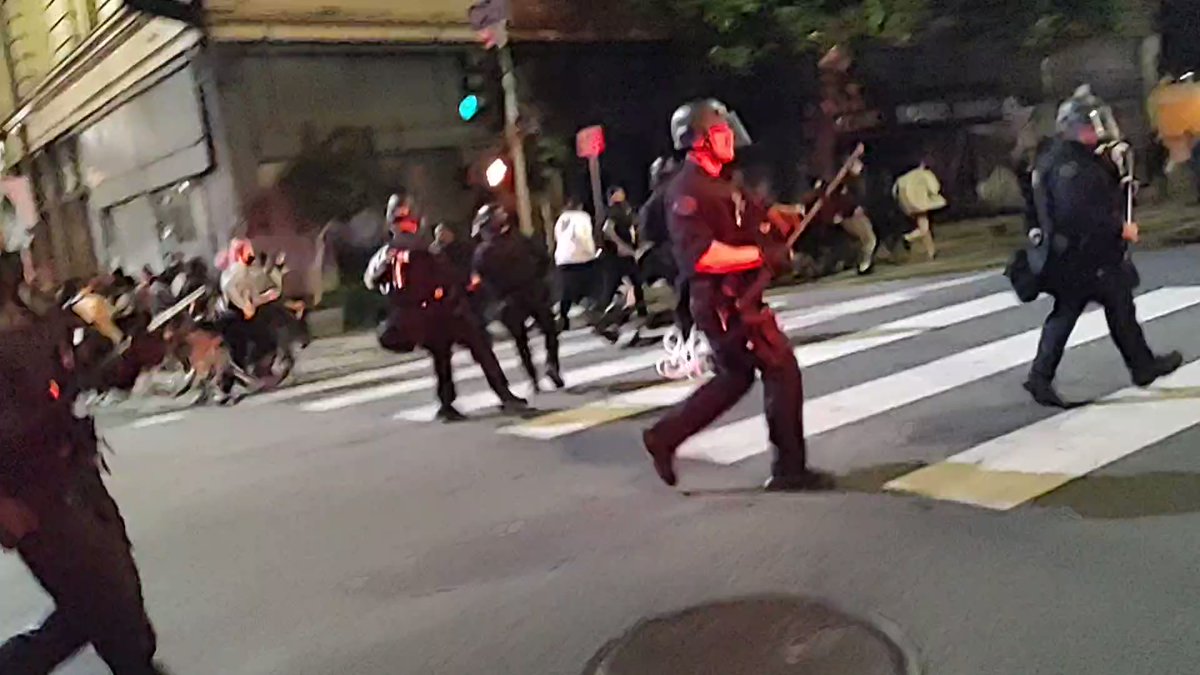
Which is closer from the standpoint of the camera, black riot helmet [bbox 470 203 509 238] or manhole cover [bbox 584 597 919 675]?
manhole cover [bbox 584 597 919 675]

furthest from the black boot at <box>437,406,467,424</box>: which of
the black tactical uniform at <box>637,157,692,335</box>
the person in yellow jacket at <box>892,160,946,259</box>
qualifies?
the person in yellow jacket at <box>892,160,946,259</box>

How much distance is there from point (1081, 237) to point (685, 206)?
270cm

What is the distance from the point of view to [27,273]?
4309 millimetres

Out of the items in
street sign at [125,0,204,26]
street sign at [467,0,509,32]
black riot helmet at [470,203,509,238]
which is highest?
street sign at [125,0,204,26]

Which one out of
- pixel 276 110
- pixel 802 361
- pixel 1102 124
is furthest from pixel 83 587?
→ pixel 276 110

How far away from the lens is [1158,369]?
7863mm

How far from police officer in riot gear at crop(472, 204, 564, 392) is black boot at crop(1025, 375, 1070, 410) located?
4.58 m

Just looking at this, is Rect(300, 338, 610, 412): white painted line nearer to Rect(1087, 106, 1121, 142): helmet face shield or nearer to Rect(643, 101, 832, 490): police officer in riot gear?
Rect(643, 101, 832, 490): police officer in riot gear

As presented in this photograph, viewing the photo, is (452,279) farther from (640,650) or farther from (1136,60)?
(1136,60)

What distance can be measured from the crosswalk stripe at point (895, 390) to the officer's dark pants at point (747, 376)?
86 centimetres

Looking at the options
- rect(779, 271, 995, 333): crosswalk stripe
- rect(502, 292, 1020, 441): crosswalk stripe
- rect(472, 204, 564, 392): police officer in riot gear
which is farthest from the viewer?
rect(779, 271, 995, 333): crosswalk stripe

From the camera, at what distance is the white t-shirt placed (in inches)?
547

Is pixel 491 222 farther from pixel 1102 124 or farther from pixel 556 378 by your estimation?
pixel 1102 124

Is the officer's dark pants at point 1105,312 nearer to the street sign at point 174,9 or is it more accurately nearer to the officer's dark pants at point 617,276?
the officer's dark pants at point 617,276
